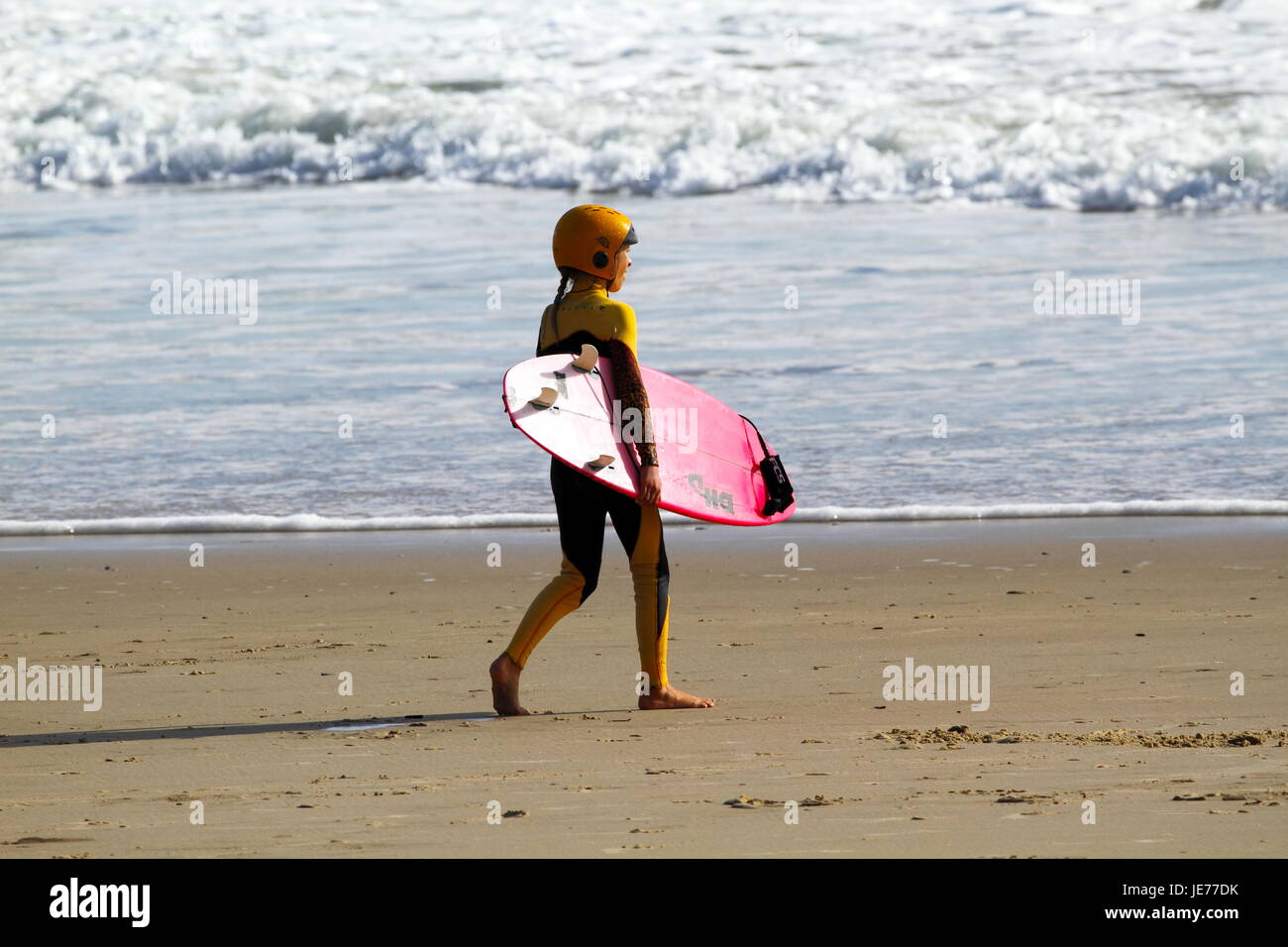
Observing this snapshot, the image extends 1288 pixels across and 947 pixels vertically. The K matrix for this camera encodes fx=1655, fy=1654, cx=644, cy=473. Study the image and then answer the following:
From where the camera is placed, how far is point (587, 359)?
5.22 metres

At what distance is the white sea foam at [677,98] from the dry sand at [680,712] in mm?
12758

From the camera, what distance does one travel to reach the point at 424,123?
23609 millimetres

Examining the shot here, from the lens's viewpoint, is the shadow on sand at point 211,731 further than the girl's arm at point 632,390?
No

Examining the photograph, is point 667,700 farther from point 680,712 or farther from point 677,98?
point 677,98

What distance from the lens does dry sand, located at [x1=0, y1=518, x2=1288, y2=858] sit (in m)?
3.86

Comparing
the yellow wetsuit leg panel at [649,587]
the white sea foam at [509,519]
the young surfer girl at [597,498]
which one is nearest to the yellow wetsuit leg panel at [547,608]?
the young surfer girl at [597,498]

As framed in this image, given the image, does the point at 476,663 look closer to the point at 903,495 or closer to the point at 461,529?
the point at 461,529

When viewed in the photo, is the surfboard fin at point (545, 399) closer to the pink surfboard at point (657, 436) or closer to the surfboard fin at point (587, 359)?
the pink surfboard at point (657, 436)

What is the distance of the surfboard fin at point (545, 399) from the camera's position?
5.19 metres

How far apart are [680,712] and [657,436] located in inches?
38.4

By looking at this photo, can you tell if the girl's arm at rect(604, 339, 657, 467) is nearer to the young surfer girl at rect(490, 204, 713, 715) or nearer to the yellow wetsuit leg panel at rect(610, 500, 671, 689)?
the young surfer girl at rect(490, 204, 713, 715)

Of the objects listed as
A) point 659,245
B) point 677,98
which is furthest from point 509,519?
point 677,98

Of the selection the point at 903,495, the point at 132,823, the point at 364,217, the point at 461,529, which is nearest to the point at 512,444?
the point at 461,529
